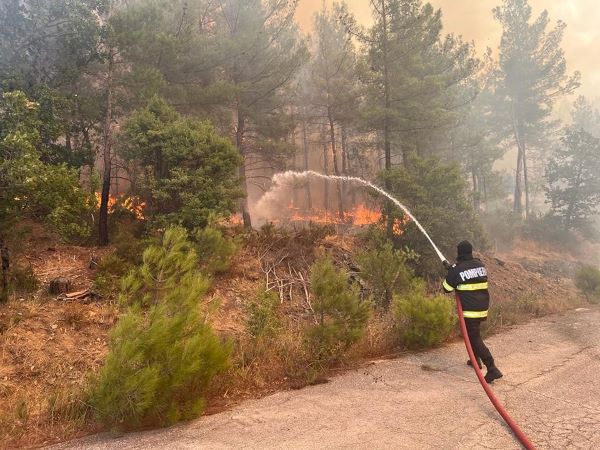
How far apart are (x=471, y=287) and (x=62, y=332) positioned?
710 cm

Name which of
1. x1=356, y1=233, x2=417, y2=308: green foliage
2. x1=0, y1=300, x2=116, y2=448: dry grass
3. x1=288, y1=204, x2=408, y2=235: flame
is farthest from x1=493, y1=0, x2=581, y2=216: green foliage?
x1=0, y1=300, x2=116, y2=448: dry grass

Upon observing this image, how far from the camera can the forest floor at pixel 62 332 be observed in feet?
14.9

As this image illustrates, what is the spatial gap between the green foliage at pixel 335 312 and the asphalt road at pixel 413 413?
1.86 feet

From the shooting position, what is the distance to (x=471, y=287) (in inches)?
231

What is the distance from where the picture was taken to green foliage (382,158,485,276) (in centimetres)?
1457

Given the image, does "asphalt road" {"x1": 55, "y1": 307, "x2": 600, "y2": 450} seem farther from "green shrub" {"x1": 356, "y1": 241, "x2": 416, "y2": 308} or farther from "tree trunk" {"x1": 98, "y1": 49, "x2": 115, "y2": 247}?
"tree trunk" {"x1": 98, "y1": 49, "x2": 115, "y2": 247}

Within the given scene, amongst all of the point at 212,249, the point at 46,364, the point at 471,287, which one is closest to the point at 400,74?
the point at 212,249

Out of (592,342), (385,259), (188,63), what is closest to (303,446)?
(385,259)

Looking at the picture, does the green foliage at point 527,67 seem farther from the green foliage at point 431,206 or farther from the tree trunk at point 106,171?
the tree trunk at point 106,171

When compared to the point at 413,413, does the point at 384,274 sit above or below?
above

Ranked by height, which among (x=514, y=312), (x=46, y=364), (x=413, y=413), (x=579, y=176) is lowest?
→ (x=514, y=312)

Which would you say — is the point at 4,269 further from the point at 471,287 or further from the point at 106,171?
the point at 471,287

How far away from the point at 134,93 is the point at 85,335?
902 centimetres

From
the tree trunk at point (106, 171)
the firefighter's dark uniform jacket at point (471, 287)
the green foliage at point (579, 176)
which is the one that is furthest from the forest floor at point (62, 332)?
the green foliage at point (579, 176)
